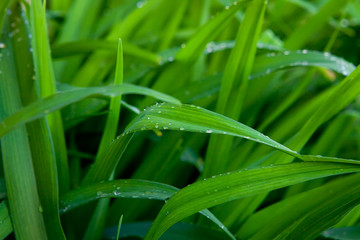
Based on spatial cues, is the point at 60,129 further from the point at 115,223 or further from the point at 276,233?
the point at 276,233

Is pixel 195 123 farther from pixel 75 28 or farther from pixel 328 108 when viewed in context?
pixel 75 28

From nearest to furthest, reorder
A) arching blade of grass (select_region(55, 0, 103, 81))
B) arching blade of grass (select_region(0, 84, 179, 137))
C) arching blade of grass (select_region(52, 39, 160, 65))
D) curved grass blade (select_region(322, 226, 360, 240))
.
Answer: arching blade of grass (select_region(0, 84, 179, 137)), curved grass blade (select_region(322, 226, 360, 240)), arching blade of grass (select_region(52, 39, 160, 65)), arching blade of grass (select_region(55, 0, 103, 81))

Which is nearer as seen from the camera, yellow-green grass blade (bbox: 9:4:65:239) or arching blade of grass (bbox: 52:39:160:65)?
yellow-green grass blade (bbox: 9:4:65:239)

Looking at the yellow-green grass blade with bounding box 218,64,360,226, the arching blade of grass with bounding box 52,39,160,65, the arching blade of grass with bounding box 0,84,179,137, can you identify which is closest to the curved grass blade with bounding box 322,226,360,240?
the yellow-green grass blade with bounding box 218,64,360,226

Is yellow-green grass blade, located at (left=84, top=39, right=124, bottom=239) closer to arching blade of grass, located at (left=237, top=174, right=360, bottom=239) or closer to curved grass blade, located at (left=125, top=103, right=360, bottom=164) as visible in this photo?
Answer: curved grass blade, located at (left=125, top=103, right=360, bottom=164)

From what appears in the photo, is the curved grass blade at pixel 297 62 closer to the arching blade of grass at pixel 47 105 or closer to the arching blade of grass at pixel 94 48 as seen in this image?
the arching blade of grass at pixel 94 48

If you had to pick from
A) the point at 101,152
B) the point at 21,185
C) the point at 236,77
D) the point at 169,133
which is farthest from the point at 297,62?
the point at 21,185
